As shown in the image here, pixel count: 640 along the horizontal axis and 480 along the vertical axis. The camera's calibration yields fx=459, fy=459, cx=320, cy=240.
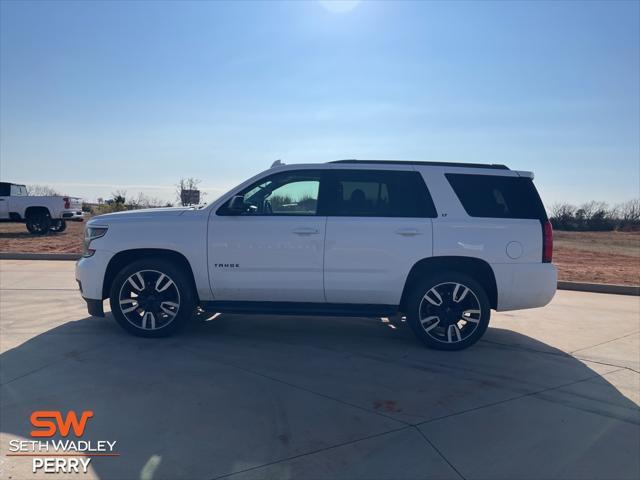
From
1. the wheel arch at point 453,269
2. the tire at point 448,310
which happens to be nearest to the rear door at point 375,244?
the wheel arch at point 453,269

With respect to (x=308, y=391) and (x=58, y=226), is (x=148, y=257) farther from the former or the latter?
(x=58, y=226)

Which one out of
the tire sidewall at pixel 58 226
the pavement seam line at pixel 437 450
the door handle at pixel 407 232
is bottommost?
the pavement seam line at pixel 437 450

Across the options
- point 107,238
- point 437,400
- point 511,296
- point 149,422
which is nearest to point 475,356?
point 511,296

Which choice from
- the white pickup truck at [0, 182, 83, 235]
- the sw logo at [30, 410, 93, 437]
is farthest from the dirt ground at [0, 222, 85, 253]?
the sw logo at [30, 410, 93, 437]

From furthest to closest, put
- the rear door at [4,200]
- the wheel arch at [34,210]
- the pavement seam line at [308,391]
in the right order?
the wheel arch at [34,210] → the rear door at [4,200] → the pavement seam line at [308,391]

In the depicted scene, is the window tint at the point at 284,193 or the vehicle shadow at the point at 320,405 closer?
the vehicle shadow at the point at 320,405

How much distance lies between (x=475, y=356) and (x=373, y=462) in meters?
2.46

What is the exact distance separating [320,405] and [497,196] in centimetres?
306

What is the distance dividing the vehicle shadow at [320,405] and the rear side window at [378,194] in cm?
152

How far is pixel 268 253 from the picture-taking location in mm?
5020

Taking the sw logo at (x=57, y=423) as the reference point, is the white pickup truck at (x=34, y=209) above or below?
above

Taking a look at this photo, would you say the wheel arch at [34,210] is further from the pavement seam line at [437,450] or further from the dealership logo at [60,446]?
the pavement seam line at [437,450]

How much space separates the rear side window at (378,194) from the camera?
5.07 m

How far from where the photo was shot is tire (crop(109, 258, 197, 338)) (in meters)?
5.09
